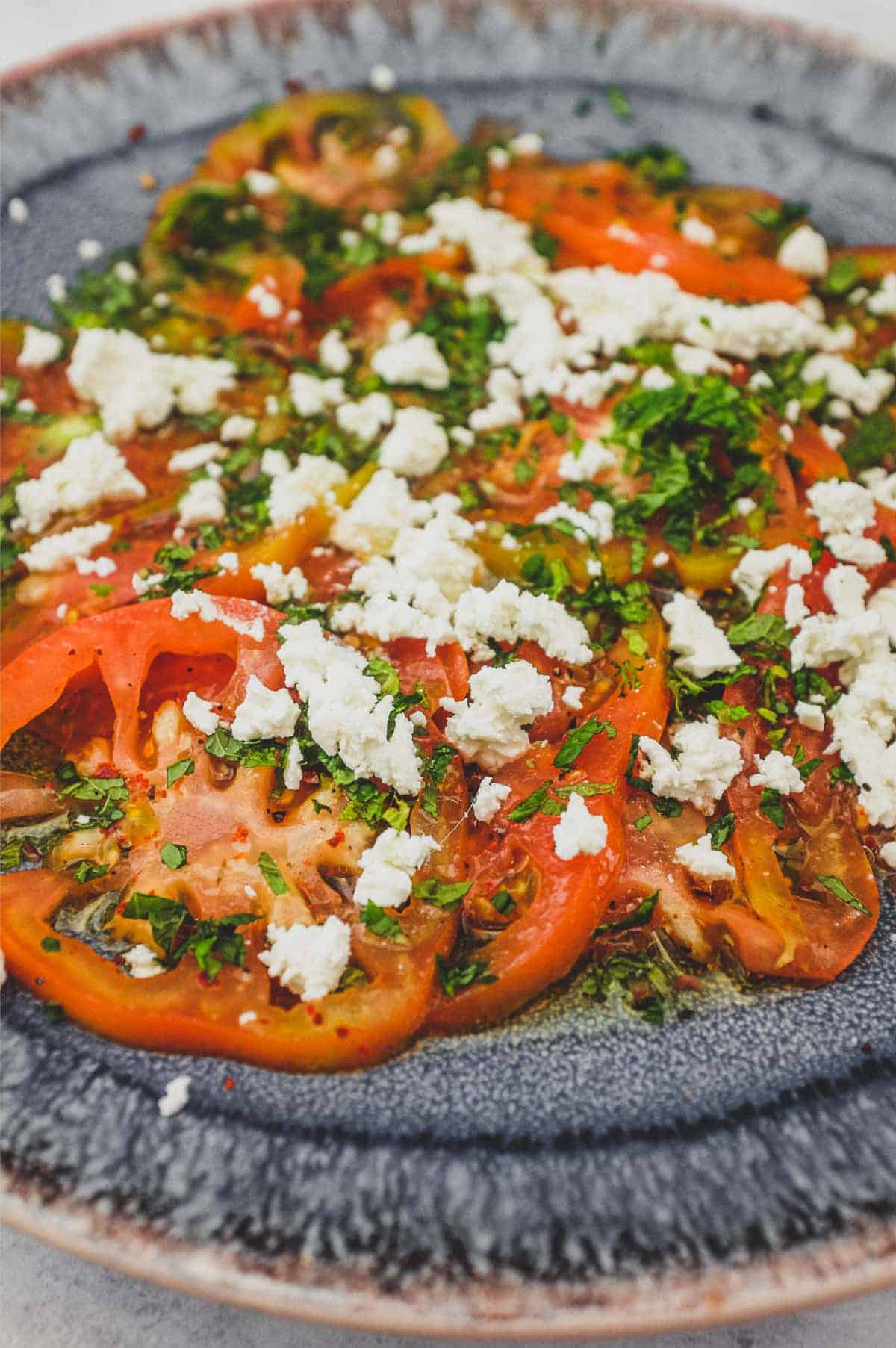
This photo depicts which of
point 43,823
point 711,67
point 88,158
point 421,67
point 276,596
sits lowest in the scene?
point 43,823

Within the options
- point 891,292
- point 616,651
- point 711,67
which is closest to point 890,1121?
point 616,651

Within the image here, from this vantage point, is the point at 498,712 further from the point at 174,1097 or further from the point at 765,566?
the point at 174,1097

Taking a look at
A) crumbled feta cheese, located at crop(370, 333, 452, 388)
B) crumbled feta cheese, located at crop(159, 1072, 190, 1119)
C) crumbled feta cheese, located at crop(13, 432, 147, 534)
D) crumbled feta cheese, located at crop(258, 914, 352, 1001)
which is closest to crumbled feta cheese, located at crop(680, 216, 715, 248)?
crumbled feta cheese, located at crop(370, 333, 452, 388)

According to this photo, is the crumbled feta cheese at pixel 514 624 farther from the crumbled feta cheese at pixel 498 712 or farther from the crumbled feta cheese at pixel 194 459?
the crumbled feta cheese at pixel 194 459

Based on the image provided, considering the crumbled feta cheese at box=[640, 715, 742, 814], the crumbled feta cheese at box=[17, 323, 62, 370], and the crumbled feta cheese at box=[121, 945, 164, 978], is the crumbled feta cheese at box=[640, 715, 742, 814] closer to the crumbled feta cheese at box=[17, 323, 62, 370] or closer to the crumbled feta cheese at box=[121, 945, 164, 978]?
the crumbled feta cheese at box=[121, 945, 164, 978]

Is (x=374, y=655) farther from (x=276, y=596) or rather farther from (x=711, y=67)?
(x=711, y=67)

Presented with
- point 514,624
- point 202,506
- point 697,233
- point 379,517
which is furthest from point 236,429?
point 697,233
